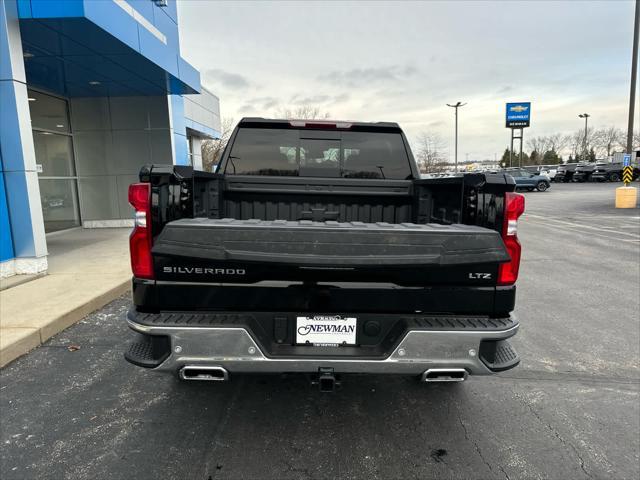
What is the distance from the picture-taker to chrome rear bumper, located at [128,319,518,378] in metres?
2.26

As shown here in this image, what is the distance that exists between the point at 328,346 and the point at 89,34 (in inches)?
284

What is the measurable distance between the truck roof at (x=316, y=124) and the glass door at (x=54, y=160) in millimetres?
9072

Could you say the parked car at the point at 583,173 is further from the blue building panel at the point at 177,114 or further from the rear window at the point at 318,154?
the rear window at the point at 318,154

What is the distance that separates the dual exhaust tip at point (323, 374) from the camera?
2312 mm

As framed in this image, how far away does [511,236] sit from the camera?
2.43 metres

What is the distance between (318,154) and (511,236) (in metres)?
2.29

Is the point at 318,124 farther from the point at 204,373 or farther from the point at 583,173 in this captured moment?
the point at 583,173

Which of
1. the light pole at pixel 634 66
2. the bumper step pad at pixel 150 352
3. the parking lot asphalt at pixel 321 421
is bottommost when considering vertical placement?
the parking lot asphalt at pixel 321 421

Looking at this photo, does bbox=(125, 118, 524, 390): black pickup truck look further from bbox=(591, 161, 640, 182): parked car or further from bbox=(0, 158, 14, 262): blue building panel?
bbox=(591, 161, 640, 182): parked car

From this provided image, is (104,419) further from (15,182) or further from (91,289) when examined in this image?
(15,182)

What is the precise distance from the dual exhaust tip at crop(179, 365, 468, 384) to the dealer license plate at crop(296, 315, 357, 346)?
0.60 feet

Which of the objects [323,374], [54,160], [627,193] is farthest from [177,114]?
[627,193]

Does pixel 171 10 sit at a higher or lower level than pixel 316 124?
higher

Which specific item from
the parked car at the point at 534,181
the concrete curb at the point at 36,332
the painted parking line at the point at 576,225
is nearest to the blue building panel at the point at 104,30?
the concrete curb at the point at 36,332
